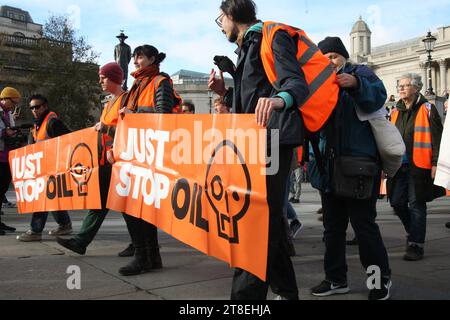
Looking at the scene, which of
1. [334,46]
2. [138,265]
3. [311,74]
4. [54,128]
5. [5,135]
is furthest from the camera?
[5,135]

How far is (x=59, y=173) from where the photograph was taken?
5227mm

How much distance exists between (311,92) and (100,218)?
106 inches

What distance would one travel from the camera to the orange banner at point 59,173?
4.74 m

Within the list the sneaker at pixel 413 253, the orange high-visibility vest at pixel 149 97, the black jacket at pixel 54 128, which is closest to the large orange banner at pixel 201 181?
the orange high-visibility vest at pixel 149 97

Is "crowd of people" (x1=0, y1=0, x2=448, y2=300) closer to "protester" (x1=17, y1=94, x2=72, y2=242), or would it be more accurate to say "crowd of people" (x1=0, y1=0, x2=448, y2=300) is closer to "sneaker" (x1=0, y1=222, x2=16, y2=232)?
"protester" (x1=17, y1=94, x2=72, y2=242)

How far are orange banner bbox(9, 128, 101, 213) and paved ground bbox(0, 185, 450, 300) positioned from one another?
1.63 ft

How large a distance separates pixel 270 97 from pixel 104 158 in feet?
8.41

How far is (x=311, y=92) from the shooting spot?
2561 mm

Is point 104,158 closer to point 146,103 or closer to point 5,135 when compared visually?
point 146,103

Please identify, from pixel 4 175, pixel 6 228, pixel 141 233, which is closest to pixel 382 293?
pixel 141 233

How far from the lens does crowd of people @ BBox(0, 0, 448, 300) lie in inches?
97.7

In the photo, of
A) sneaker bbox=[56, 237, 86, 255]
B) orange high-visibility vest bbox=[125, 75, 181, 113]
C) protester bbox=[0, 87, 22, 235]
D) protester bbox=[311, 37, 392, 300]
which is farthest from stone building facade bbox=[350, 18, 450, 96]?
protester bbox=[311, 37, 392, 300]

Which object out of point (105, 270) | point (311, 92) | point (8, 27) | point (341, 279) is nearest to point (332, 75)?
point (311, 92)

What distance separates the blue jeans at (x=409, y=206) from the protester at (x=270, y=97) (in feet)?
6.92
